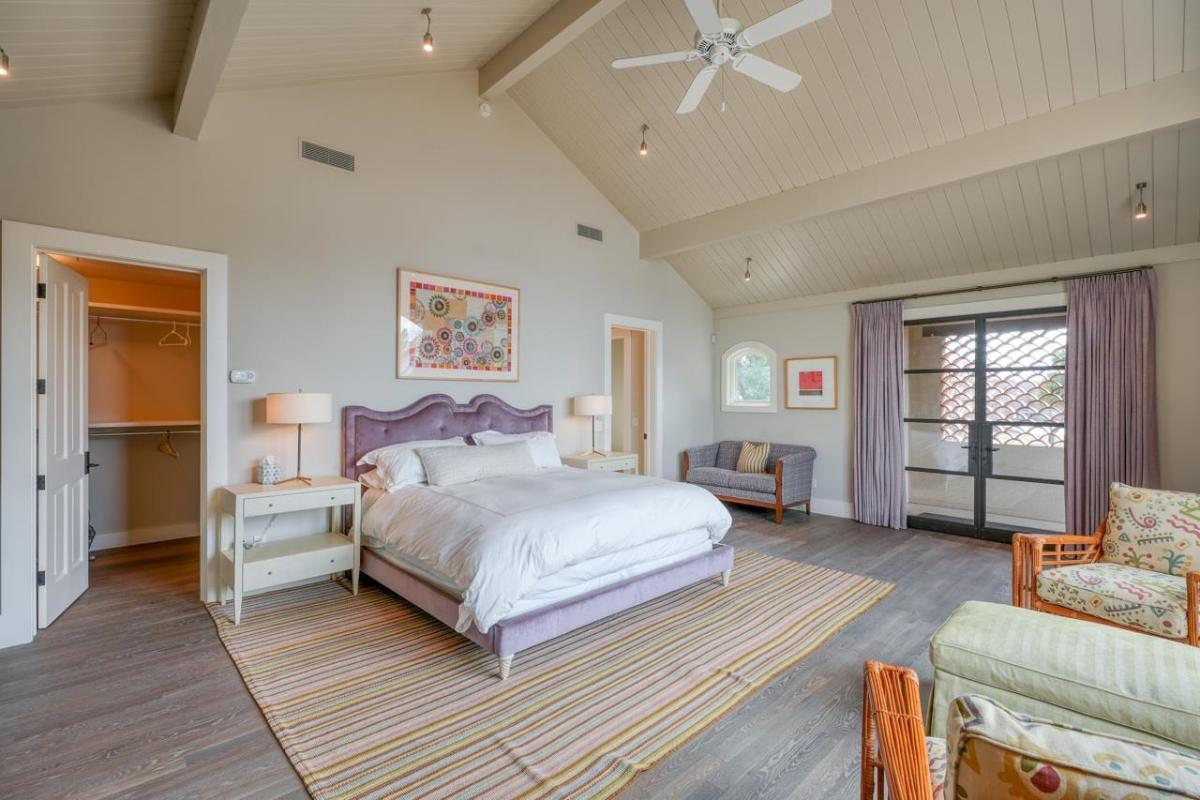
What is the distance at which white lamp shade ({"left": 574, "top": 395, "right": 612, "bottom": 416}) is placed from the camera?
559cm

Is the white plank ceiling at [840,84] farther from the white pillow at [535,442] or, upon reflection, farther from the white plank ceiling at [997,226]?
the white pillow at [535,442]

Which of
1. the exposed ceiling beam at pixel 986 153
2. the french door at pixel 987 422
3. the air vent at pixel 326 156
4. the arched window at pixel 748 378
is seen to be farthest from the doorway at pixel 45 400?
the french door at pixel 987 422

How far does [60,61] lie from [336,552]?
3.13 m

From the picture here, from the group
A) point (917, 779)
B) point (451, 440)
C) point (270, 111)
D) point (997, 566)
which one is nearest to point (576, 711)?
point (917, 779)

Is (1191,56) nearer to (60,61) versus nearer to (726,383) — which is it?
(726,383)

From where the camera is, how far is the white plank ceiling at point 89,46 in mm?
2480

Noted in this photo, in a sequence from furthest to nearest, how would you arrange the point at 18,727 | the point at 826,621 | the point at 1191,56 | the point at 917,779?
the point at 826,621 → the point at 1191,56 → the point at 18,727 → the point at 917,779

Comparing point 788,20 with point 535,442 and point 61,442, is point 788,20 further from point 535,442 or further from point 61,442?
point 61,442

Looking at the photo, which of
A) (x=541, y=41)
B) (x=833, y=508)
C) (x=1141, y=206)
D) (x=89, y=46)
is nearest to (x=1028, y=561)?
(x=1141, y=206)

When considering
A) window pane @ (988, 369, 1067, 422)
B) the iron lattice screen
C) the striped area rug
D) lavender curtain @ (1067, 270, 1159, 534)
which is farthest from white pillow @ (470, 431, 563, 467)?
lavender curtain @ (1067, 270, 1159, 534)

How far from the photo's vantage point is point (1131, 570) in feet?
9.41

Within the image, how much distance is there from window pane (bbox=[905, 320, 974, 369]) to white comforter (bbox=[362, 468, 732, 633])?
3.60 meters

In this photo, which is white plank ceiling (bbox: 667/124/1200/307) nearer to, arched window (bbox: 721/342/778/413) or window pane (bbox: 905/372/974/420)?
arched window (bbox: 721/342/778/413)

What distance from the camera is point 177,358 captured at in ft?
17.2
